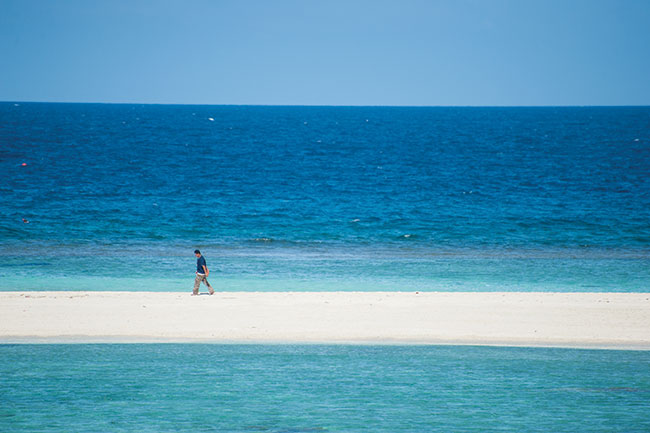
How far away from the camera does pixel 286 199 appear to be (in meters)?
53.2

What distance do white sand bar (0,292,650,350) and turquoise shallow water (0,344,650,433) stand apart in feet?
2.56

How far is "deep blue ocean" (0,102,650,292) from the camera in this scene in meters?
29.6

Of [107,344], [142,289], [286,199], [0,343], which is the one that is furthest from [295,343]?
[286,199]

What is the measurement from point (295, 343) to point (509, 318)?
6.43 metres

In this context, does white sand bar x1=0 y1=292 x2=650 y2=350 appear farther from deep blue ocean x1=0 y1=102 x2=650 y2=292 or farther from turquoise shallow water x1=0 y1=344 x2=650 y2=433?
deep blue ocean x1=0 y1=102 x2=650 y2=292

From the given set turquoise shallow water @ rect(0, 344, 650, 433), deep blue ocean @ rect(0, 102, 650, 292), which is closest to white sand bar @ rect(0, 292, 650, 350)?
turquoise shallow water @ rect(0, 344, 650, 433)

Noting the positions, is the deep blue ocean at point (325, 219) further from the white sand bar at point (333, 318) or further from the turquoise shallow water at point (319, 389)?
the turquoise shallow water at point (319, 389)

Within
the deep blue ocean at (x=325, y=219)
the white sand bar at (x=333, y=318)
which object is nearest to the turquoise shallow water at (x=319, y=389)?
the white sand bar at (x=333, y=318)

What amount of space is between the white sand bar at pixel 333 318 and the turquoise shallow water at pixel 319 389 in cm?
78

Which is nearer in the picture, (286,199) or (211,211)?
(211,211)

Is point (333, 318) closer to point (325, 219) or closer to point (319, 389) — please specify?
point (319, 389)

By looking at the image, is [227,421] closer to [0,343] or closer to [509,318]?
[0,343]

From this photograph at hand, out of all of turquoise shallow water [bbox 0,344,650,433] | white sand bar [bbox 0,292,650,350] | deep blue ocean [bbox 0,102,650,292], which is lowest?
turquoise shallow water [bbox 0,344,650,433]

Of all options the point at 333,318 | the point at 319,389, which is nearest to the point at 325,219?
the point at 333,318
